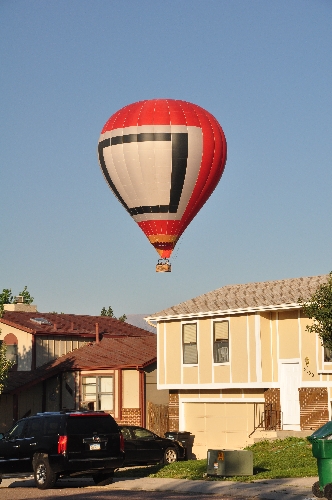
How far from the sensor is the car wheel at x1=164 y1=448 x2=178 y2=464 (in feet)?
103

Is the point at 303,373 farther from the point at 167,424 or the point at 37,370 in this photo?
the point at 37,370

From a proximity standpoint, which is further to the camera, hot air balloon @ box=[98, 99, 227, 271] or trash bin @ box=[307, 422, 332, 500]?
hot air balloon @ box=[98, 99, 227, 271]

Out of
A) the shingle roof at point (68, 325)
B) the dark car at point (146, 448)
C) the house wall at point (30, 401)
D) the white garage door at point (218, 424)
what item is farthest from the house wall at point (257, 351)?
the shingle roof at point (68, 325)

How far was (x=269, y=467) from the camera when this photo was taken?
2592 centimetres

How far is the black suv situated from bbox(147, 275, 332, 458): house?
12.2 metres

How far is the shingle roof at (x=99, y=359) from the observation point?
42.9 m

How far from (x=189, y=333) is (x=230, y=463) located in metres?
16.0

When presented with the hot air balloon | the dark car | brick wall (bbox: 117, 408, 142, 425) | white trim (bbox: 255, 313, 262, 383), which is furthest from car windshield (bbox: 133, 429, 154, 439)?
the hot air balloon

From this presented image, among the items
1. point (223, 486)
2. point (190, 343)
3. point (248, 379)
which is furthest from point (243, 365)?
point (223, 486)

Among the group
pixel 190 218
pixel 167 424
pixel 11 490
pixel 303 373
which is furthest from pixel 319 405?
pixel 11 490

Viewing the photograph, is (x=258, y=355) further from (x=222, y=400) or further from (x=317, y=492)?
(x=317, y=492)

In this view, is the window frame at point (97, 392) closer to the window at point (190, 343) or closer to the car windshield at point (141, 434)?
the window at point (190, 343)

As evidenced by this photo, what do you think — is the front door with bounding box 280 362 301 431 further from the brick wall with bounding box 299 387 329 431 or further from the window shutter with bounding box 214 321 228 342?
the window shutter with bounding box 214 321 228 342

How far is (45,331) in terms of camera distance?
157ft
